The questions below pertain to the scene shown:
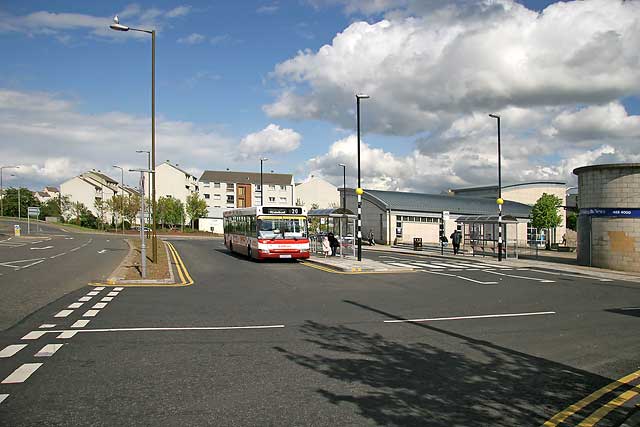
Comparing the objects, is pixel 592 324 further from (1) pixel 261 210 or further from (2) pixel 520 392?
(1) pixel 261 210

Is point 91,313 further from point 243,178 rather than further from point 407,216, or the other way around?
point 243,178

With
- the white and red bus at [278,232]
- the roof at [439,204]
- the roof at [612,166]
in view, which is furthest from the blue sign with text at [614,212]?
the roof at [439,204]

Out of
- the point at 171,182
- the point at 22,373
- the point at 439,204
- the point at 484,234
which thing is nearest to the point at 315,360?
the point at 22,373

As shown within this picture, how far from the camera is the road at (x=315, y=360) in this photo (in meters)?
5.19

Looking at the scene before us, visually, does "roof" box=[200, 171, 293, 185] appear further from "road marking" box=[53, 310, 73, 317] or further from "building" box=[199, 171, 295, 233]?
Answer: "road marking" box=[53, 310, 73, 317]

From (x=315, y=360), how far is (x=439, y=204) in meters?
53.6

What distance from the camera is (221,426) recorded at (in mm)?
4750

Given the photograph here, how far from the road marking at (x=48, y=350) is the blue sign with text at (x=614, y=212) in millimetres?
24639

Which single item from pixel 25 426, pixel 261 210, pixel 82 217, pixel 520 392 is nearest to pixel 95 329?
pixel 25 426

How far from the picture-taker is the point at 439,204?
5900cm

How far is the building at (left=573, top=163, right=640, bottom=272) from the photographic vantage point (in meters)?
24.6

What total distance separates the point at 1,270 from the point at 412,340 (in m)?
17.4

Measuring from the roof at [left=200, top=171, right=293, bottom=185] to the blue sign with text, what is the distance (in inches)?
3529

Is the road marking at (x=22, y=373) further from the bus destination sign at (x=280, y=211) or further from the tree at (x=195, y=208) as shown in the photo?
the tree at (x=195, y=208)
